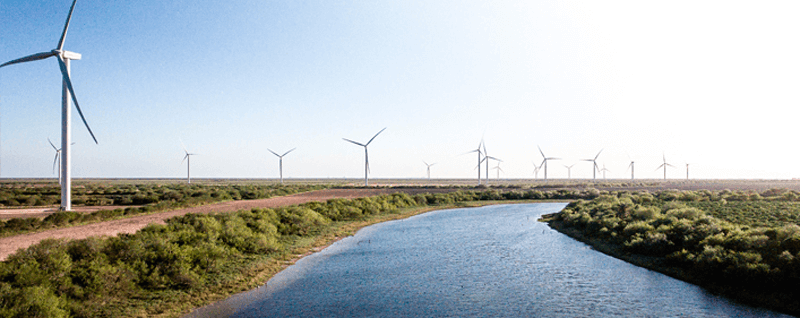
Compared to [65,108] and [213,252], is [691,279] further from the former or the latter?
[65,108]

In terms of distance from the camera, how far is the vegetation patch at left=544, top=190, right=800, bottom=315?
Answer: 15.1m

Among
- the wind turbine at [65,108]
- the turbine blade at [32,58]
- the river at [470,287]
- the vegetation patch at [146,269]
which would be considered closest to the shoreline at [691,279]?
the river at [470,287]

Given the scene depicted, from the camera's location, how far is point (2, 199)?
49.0 meters

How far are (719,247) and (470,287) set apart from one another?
1110cm

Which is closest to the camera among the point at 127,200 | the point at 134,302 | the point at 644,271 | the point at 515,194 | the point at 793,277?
the point at 134,302

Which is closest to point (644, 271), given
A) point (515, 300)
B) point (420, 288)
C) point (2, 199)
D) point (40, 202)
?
point (515, 300)

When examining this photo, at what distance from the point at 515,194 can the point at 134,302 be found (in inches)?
2638

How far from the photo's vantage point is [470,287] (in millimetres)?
16672

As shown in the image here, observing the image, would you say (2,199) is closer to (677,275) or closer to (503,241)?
(503,241)

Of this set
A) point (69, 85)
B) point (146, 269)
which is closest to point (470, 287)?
point (146, 269)

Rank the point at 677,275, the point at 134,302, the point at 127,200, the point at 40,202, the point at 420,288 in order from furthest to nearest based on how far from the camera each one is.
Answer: the point at 127,200 < the point at 40,202 < the point at 677,275 < the point at 420,288 < the point at 134,302

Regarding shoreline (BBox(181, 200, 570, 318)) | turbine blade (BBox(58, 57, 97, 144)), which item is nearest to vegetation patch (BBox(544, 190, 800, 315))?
shoreline (BBox(181, 200, 570, 318))

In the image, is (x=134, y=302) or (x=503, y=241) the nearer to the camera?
(x=134, y=302)

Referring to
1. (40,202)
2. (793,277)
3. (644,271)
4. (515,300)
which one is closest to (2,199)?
(40,202)
